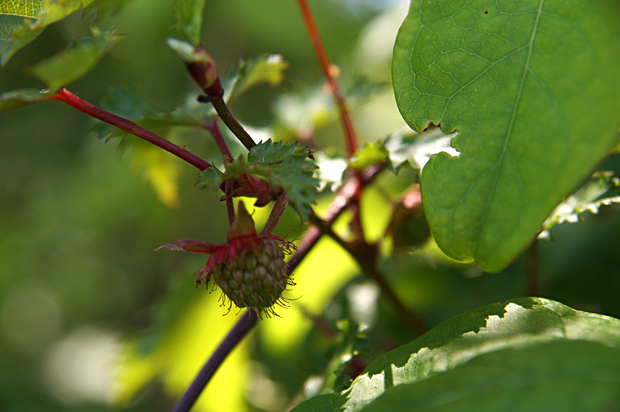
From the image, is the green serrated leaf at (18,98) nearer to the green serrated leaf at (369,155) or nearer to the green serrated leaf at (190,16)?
the green serrated leaf at (190,16)

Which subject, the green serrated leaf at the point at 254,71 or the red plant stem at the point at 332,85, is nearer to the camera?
the green serrated leaf at the point at 254,71

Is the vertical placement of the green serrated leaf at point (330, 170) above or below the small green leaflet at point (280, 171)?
above

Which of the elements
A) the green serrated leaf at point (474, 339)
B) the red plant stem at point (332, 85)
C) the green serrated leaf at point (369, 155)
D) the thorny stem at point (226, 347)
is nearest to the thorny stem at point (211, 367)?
the thorny stem at point (226, 347)

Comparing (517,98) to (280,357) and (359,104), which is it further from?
(280,357)

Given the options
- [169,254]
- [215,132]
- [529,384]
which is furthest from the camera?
[169,254]

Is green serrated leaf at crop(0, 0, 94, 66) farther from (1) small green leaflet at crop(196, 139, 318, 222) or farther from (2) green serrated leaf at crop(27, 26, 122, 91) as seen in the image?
(1) small green leaflet at crop(196, 139, 318, 222)

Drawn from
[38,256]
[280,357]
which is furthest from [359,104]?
[38,256]

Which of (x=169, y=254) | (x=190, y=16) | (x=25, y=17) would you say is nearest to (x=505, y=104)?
(x=190, y=16)

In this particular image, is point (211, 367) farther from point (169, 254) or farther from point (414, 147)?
point (169, 254)
